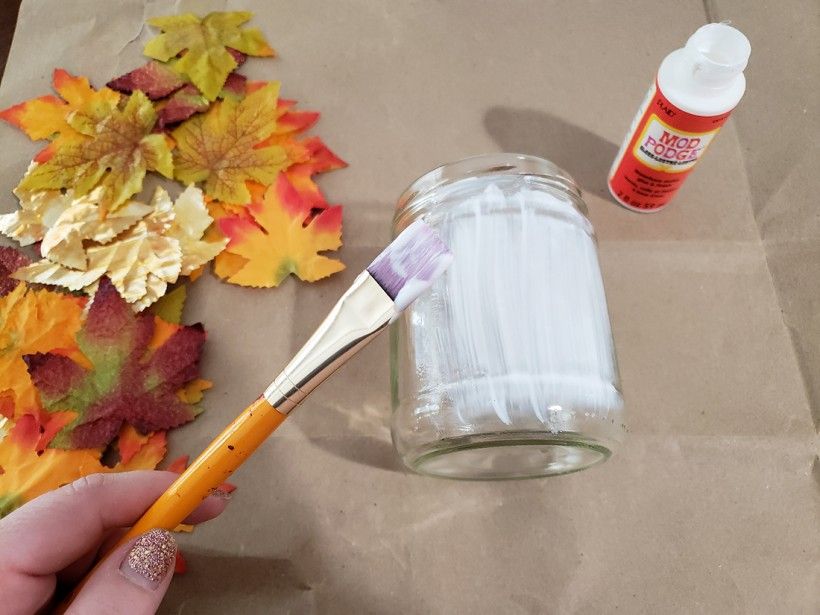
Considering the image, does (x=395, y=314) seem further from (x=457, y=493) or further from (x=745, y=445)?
(x=745, y=445)

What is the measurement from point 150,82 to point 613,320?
516mm

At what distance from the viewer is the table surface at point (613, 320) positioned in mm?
514

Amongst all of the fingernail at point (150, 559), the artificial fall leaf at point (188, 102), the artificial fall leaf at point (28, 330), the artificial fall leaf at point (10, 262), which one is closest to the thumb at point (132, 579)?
the fingernail at point (150, 559)

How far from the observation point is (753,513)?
20.8 inches

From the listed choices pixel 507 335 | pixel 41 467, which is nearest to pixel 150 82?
pixel 41 467

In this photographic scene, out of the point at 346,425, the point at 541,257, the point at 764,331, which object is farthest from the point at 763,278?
the point at 346,425

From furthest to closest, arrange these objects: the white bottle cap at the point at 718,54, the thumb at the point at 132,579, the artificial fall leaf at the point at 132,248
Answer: the artificial fall leaf at the point at 132,248
the white bottle cap at the point at 718,54
the thumb at the point at 132,579

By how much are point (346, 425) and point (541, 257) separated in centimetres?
23

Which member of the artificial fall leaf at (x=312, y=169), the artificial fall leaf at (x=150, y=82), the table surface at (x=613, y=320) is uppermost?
the artificial fall leaf at (x=150, y=82)

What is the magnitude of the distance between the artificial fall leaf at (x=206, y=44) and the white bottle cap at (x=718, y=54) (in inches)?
Answer: 17.1

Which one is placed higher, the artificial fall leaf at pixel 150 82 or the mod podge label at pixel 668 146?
the artificial fall leaf at pixel 150 82

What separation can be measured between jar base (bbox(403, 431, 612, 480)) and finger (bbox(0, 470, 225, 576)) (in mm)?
181

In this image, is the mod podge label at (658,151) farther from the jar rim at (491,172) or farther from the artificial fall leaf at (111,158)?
the artificial fall leaf at (111,158)

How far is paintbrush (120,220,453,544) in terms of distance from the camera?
379 mm
